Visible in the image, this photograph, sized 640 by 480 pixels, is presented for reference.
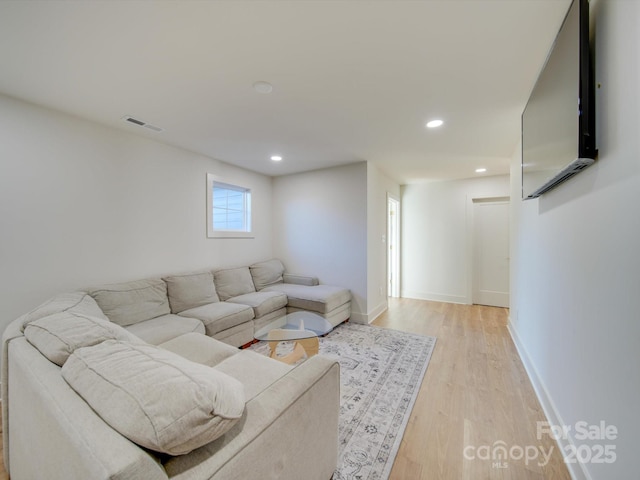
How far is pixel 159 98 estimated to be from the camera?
2041mm

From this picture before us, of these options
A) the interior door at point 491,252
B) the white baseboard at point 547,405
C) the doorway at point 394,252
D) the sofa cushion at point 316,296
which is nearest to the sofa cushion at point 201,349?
Result: the sofa cushion at point 316,296

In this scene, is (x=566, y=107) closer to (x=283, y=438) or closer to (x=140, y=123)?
(x=283, y=438)

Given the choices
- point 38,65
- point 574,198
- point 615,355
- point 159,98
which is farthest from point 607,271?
point 38,65

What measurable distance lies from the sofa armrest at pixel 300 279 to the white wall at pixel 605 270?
2.87 meters

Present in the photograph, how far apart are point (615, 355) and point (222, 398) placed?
59.4 inches

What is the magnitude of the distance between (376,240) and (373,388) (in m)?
2.34

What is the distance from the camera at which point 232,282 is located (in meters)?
3.48

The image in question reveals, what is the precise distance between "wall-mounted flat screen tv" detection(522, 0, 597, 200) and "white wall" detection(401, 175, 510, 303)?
10.2 feet

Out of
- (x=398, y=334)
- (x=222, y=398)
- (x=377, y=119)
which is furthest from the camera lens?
(x=398, y=334)

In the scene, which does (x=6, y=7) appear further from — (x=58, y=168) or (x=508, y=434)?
(x=508, y=434)

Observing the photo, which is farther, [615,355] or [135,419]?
[615,355]

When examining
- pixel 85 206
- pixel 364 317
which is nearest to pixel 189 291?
pixel 85 206

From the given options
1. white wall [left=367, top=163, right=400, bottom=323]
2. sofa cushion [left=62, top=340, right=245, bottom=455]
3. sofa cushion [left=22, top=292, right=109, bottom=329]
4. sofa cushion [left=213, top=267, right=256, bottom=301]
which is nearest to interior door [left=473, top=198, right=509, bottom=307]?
white wall [left=367, top=163, right=400, bottom=323]

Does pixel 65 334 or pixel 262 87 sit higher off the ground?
pixel 262 87
